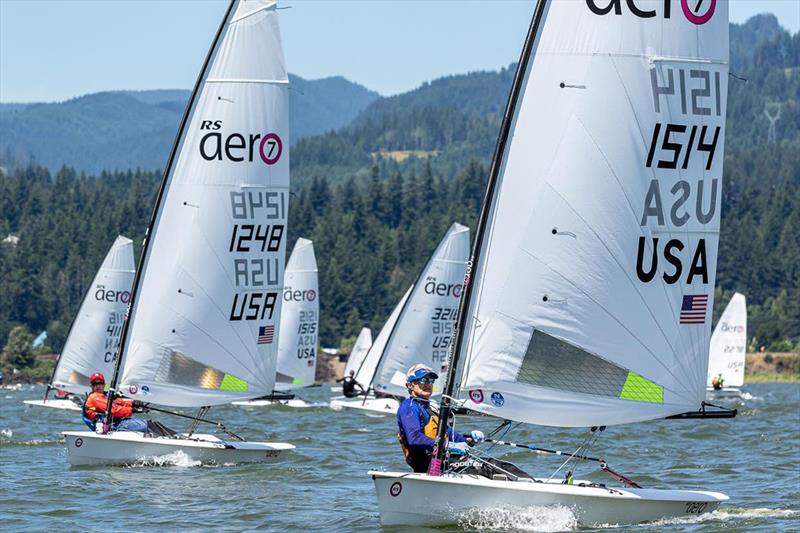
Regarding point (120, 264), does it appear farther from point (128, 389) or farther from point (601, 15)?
point (601, 15)

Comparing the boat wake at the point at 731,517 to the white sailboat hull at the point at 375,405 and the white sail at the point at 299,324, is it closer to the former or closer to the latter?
the white sailboat hull at the point at 375,405

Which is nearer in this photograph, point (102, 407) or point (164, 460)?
point (164, 460)

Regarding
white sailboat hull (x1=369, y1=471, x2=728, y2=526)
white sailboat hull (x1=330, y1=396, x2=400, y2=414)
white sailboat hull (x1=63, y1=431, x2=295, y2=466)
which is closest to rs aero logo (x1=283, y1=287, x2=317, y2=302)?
white sailboat hull (x1=330, y1=396, x2=400, y2=414)

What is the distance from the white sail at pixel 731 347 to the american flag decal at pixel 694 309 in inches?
1783

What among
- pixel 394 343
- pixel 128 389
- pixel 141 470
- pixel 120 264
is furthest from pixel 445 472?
pixel 120 264

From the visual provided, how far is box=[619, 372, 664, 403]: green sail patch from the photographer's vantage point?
14.9 m

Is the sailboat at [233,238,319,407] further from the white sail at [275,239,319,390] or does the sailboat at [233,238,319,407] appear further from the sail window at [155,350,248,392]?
the sail window at [155,350,248,392]

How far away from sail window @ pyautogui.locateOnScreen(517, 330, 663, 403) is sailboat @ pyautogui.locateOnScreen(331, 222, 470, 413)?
2273cm

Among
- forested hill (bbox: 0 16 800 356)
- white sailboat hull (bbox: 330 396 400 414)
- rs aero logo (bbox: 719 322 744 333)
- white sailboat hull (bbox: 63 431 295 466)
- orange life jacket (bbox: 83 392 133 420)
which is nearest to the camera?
white sailboat hull (bbox: 63 431 295 466)

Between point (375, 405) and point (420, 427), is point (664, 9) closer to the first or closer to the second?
point (420, 427)

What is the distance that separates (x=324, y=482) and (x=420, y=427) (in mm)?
5687

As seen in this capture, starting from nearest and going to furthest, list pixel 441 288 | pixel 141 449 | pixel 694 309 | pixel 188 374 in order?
1. pixel 694 309
2. pixel 141 449
3. pixel 188 374
4. pixel 441 288

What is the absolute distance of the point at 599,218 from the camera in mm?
14742

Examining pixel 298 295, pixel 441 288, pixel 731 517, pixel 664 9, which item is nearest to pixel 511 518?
pixel 731 517
